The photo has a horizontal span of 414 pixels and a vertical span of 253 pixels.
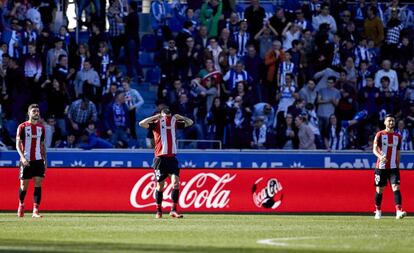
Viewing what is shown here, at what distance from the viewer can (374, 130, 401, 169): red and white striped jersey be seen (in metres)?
23.5

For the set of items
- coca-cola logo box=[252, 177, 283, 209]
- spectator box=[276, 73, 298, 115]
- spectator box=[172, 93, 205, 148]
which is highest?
spectator box=[276, 73, 298, 115]

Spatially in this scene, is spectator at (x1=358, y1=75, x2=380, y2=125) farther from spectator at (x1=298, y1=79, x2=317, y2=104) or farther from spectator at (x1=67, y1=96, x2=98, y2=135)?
spectator at (x1=67, y1=96, x2=98, y2=135)

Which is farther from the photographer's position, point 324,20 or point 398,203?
point 324,20

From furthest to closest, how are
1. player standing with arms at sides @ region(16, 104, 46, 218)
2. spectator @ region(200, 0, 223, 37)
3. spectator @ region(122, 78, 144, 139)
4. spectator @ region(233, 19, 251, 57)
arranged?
spectator @ region(200, 0, 223, 37) < spectator @ region(233, 19, 251, 57) < spectator @ region(122, 78, 144, 139) < player standing with arms at sides @ region(16, 104, 46, 218)

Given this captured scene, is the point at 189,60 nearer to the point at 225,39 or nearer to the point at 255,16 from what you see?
the point at 225,39

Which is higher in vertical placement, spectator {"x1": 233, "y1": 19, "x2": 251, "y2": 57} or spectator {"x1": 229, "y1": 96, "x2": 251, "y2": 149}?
spectator {"x1": 233, "y1": 19, "x2": 251, "y2": 57}

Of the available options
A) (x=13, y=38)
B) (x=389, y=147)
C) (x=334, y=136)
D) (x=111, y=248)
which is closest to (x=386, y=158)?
(x=389, y=147)

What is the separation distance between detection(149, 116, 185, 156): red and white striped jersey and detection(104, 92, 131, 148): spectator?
5.64 metres

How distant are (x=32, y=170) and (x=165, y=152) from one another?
2495 mm

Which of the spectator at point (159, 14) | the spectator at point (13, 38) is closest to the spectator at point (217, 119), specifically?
the spectator at point (159, 14)

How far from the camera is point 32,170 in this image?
2325 centimetres

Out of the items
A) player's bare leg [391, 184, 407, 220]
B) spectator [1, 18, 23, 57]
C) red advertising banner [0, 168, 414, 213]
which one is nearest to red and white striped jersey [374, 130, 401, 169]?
player's bare leg [391, 184, 407, 220]

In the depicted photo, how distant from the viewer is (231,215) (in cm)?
2486

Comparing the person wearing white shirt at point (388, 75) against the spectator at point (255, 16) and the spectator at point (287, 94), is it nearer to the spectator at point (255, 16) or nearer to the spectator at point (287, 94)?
the spectator at point (287, 94)
